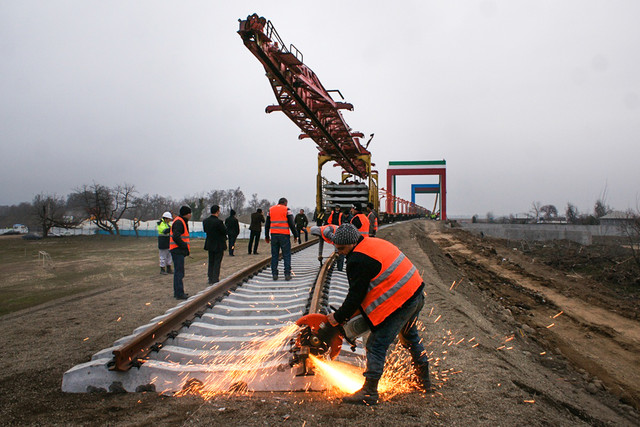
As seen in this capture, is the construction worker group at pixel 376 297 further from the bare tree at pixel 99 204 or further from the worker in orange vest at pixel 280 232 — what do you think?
the bare tree at pixel 99 204

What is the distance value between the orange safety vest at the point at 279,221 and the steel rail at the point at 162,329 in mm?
1220

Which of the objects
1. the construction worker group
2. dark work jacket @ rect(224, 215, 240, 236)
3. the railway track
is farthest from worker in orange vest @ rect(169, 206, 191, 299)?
dark work jacket @ rect(224, 215, 240, 236)

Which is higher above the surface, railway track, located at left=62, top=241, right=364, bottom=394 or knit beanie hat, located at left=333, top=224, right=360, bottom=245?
knit beanie hat, located at left=333, top=224, right=360, bottom=245

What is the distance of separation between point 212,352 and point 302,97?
6.64m

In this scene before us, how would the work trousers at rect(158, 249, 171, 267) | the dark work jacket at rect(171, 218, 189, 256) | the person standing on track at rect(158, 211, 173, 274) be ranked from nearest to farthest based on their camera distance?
the dark work jacket at rect(171, 218, 189, 256), the person standing on track at rect(158, 211, 173, 274), the work trousers at rect(158, 249, 171, 267)

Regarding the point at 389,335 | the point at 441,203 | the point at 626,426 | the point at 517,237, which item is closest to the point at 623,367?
the point at 626,426

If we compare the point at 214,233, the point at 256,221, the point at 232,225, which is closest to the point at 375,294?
the point at 214,233

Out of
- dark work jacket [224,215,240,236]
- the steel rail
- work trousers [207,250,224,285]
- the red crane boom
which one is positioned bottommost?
the steel rail

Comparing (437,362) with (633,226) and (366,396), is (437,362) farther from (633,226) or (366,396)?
(633,226)

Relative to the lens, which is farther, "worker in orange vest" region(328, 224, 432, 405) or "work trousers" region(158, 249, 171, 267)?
"work trousers" region(158, 249, 171, 267)

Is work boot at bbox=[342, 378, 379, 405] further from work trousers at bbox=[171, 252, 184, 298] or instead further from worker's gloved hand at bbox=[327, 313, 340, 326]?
work trousers at bbox=[171, 252, 184, 298]

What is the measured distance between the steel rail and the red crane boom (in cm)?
450

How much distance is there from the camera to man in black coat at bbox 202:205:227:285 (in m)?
6.86

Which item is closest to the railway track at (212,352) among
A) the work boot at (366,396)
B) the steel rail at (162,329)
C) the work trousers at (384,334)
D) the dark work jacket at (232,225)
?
the steel rail at (162,329)
